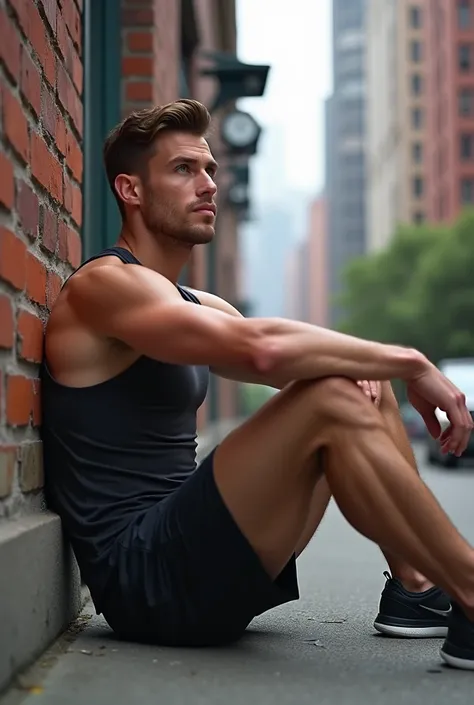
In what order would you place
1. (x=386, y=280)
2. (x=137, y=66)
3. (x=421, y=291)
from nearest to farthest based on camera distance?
(x=137, y=66)
(x=421, y=291)
(x=386, y=280)

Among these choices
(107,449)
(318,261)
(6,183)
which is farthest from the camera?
(318,261)

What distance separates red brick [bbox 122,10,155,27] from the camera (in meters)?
6.61

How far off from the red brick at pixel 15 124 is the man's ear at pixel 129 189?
0.56 m

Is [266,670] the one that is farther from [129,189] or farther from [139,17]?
[139,17]

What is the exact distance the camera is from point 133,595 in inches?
131

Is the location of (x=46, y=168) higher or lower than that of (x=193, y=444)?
higher

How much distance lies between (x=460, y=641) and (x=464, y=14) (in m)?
80.8

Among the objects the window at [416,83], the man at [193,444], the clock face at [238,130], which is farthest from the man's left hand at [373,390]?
the window at [416,83]

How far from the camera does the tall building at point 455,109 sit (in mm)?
77812

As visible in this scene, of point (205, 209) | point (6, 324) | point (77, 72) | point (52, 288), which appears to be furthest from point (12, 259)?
point (77, 72)

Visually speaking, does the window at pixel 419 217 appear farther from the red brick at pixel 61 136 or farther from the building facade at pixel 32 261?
the red brick at pixel 61 136

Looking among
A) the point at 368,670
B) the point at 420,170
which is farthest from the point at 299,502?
the point at 420,170

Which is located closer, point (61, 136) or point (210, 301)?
point (61, 136)

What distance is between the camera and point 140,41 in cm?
662
